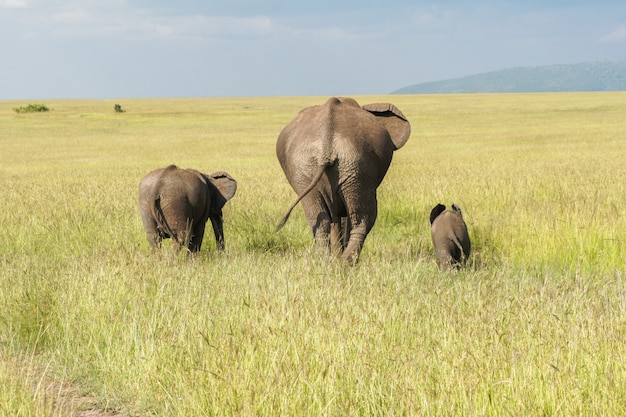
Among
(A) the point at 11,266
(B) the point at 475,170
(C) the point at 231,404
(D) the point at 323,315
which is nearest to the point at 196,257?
(A) the point at 11,266

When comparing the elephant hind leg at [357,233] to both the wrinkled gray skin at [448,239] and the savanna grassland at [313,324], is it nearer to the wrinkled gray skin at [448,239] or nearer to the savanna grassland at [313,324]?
the savanna grassland at [313,324]

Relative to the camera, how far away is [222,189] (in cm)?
803

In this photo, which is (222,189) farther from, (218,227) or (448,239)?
(448,239)

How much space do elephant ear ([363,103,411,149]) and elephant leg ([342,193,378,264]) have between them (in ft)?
2.85

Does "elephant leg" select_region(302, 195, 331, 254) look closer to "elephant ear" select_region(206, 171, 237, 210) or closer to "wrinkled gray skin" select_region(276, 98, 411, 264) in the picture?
"wrinkled gray skin" select_region(276, 98, 411, 264)

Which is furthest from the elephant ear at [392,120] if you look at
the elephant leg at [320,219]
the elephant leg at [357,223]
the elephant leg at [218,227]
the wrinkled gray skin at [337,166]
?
the elephant leg at [218,227]

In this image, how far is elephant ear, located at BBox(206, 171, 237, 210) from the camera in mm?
7949

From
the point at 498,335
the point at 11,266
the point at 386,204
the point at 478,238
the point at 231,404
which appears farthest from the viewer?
the point at 386,204

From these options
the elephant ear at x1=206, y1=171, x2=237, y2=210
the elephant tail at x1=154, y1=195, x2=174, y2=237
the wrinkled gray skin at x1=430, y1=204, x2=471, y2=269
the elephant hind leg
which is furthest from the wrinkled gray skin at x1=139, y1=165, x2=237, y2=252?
the wrinkled gray skin at x1=430, y1=204, x2=471, y2=269

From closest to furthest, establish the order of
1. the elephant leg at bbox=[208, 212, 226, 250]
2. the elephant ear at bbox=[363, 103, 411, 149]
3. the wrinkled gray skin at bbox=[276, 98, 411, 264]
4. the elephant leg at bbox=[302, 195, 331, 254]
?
1. the wrinkled gray skin at bbox=[276, 98, 411, 264]
2. the elephant leg at bbox=[302, 195, 331, 254]
3. the elephant ear at bbox=[363, 103, 411, 149]
4. the elephant leg at bbox=[208, 212, 226, 250]

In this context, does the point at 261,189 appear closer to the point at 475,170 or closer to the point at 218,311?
the point at 475,170

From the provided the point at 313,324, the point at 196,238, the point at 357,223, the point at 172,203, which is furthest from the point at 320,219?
the point at 313,324

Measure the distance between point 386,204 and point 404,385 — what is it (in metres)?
7.42

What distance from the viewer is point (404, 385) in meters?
3.09
